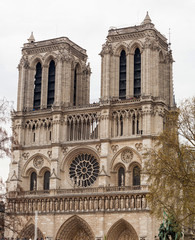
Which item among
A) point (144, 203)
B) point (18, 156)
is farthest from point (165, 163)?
point (18, 156)

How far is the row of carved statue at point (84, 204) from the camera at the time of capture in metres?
51.0

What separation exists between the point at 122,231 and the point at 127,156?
6.55m

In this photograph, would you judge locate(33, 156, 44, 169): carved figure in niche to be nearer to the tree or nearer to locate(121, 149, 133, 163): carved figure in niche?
locate(121, 149, 133, 163): carved figure in niche

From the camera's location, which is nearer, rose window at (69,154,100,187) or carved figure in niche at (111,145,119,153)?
carved figure in niche at (111,145,119,153)

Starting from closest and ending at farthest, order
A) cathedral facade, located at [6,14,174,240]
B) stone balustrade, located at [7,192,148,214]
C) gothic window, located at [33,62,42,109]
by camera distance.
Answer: stone balustrade, located at [7,192,148,214], cathedral facade, located at [6,14,174,240], gothic window, located at [33,62,42,109]

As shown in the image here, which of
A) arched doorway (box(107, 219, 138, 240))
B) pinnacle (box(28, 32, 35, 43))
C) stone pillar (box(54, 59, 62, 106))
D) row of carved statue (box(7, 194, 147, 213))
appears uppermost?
pinnacle (box(28, 32, 35, 43))

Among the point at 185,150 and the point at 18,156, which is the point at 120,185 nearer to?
the point at 18,156

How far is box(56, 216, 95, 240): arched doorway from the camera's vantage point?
174ft

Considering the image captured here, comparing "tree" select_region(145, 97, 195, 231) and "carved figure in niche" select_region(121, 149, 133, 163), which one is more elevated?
"carved figure in niche" select_region(121, 149, 133, 163)

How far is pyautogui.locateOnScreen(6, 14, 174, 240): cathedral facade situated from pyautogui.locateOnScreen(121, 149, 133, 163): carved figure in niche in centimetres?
9

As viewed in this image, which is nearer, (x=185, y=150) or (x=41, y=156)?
(x=185, y=150)

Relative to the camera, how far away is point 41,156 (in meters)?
56.8

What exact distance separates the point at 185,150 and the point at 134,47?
23624 mm

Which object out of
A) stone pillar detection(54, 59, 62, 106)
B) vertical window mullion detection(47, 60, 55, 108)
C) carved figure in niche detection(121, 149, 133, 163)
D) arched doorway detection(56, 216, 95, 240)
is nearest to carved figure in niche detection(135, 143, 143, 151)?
carved figure in niche detection(121, 149, 133, 163)
